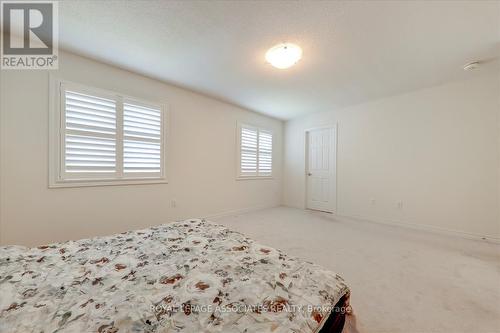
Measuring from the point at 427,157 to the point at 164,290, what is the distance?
431 centimetres

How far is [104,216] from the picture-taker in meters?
2.71

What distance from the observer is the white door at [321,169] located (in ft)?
15.1

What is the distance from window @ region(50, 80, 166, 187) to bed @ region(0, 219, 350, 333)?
1.60m

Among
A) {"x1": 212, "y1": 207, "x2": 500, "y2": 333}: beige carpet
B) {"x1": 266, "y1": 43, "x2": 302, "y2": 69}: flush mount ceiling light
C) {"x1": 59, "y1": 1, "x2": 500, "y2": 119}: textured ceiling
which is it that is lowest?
{"x1": 212, "y1": 207, "x2": 500, "y2": 333}: beige carpet

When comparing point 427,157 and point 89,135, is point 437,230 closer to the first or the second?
Result: point 427,157

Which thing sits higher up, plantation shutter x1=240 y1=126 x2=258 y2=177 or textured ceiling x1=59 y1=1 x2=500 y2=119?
textured ceiling x1=59 y1=1 x2=500 y2=119

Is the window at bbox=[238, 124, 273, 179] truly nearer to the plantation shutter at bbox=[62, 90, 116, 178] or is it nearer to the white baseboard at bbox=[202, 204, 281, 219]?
the white baseboard at bbox=[202, 204, 281, 219]

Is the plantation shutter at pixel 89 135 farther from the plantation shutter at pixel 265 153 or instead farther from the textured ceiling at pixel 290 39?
the plantation shutter at pixel 265 153

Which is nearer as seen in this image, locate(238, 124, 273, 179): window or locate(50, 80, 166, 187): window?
locate(50, 80, 166, 187): window

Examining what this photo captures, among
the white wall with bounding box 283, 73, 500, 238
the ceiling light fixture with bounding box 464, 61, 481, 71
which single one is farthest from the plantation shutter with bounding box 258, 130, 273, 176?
the ceiling light fixture with bounding box 464, 61, 481, 71

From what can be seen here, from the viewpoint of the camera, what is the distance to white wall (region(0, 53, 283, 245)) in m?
2.18

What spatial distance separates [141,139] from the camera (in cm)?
304

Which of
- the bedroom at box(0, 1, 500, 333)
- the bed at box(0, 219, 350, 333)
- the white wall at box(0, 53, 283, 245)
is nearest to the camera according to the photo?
the bed at box(0, 219, 350, 333)
